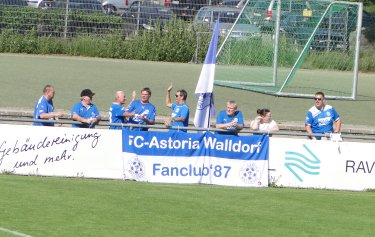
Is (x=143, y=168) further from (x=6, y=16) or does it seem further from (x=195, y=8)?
(x=195, y=8)

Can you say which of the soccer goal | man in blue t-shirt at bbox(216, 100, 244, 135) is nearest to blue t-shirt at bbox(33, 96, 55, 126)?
man in blue t-shirt at bbox(216, 100, 244, 135)

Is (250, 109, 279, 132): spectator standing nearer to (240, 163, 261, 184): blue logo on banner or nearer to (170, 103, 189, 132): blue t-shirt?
(240, 163, 261, 184): blue logo on banner

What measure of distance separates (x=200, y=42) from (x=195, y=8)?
3.02 metres

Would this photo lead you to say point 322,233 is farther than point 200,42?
No

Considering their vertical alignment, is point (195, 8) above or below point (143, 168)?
above

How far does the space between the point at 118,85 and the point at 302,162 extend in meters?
10.8

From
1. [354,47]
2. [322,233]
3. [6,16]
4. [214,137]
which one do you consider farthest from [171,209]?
[6,16]

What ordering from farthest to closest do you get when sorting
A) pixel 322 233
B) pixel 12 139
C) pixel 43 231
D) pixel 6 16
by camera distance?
pixel 6 16, pixel 12 139, pixel 322 233, pixel 43 231

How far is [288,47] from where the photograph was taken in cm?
3155

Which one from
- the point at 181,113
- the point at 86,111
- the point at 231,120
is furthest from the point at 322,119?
the point at 86,111

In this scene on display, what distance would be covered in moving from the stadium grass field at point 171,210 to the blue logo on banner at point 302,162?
423mm

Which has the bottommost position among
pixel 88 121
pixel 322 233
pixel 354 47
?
pixel 322 233

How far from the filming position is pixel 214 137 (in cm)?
2000

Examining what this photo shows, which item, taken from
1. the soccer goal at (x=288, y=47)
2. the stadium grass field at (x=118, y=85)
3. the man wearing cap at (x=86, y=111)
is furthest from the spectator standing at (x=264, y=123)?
the soccer goal at (x=288, y=47)
